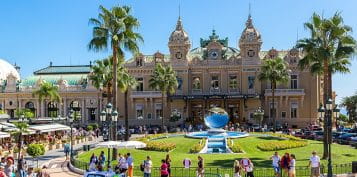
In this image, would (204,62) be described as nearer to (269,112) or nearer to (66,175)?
(269,112)

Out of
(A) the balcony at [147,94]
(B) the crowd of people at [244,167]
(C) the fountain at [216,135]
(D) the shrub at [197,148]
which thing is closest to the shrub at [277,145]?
(C) the fountain at [216,135]

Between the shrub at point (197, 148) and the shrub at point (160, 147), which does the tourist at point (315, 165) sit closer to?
the shrub at point (197, 148)

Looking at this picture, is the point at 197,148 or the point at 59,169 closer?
the point at 59,169

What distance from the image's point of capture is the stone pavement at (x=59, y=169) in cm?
3259

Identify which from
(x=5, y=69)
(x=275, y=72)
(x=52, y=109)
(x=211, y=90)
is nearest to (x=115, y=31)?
(x=275, y=72)

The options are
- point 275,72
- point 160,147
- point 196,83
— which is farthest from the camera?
point 196,83

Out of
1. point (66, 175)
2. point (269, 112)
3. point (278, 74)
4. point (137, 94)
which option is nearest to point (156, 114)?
point (137, 94)

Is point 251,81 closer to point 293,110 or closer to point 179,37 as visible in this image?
point 293,110

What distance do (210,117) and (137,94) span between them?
3032 cm

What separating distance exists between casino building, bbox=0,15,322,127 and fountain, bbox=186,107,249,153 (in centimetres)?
2438

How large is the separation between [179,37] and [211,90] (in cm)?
1080

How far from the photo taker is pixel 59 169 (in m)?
35.4

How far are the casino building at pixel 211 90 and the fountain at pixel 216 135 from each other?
80.0 feet

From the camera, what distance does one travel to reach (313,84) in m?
80.9
